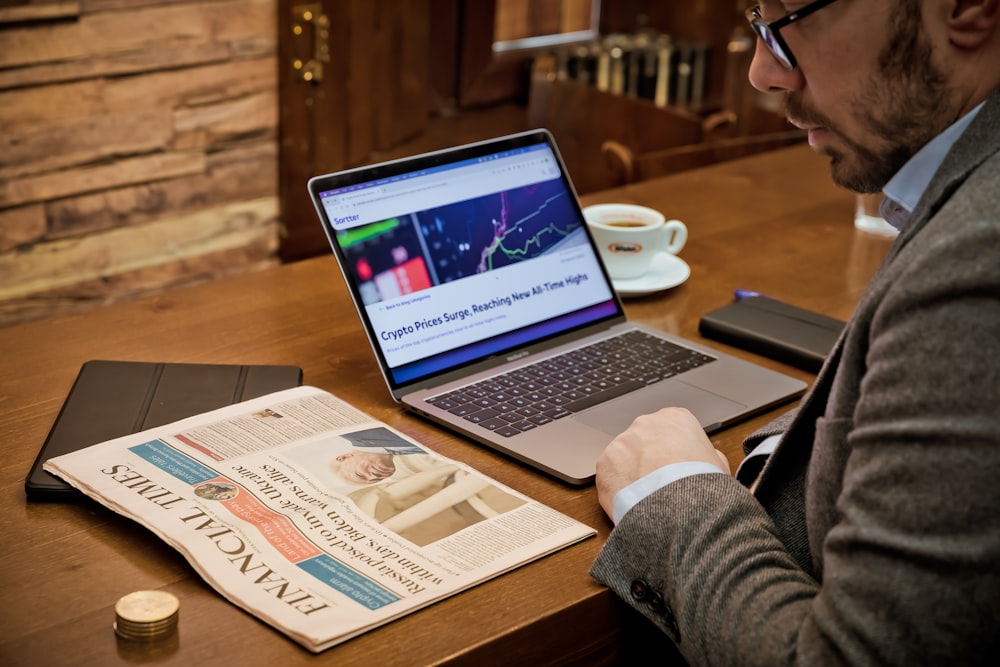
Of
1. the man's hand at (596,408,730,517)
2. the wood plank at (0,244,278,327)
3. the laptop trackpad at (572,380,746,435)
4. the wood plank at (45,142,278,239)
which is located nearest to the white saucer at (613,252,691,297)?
the laptop trackpad at (572,380,746,435)

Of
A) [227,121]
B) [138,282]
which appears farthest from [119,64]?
[138,282]

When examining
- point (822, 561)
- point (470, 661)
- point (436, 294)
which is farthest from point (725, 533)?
point (436, 294)

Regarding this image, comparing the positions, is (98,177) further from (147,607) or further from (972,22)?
(972,22)

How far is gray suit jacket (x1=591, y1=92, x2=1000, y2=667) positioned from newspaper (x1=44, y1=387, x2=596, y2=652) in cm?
16

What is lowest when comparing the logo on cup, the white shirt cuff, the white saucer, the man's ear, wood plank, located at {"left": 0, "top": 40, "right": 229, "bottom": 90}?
the white saucer

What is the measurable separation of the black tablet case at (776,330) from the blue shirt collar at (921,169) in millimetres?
433

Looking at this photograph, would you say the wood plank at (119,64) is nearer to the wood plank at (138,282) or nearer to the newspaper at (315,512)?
the wood plank at (138,282)

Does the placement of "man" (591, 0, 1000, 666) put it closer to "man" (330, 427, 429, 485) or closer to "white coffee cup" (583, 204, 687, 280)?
"man" (330, 427, 429, 485)

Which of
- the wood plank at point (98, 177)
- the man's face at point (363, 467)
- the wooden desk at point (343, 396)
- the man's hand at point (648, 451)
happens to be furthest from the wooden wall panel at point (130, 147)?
the man's hand at point (648, 451)

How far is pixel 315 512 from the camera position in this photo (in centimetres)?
99

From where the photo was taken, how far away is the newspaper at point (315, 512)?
35.2 inches

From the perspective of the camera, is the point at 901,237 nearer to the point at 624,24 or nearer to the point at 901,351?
the point at 901,351

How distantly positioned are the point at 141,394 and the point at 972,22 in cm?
84

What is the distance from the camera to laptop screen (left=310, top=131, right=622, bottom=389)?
1256mm
